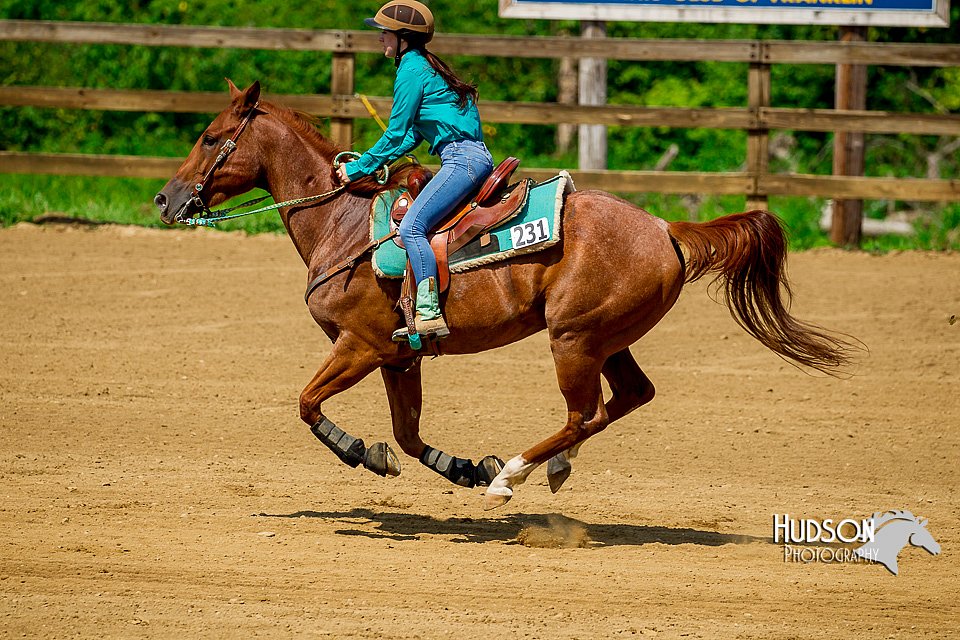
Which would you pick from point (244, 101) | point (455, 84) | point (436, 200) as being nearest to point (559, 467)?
point (436, 200)

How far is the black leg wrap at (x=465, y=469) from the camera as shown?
680cm

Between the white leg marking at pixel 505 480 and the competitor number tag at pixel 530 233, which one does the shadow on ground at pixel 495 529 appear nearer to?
the white leg marking at pixel 505 480

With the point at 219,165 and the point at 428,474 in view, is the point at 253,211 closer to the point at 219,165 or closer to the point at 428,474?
the point at 219,165

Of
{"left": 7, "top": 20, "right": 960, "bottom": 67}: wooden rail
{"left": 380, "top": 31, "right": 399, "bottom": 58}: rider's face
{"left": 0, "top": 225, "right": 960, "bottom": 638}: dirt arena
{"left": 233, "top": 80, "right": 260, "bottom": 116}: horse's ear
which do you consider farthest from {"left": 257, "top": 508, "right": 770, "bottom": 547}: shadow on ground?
{"left": 7, "top": 20, "right": 960, "bottom": 67}: wooden rail

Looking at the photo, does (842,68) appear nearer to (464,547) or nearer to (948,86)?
(948,86)

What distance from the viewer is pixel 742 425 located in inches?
356

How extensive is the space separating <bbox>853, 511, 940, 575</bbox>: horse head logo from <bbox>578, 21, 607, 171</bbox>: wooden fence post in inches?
314

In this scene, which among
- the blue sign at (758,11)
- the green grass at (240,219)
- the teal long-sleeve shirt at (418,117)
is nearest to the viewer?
the teal long-sleeve shirt at (418,117)

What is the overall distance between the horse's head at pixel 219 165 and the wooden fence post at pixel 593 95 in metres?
7.56

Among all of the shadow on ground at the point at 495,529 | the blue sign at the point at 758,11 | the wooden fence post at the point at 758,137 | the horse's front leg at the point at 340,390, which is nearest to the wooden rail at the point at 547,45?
the wooden fence post at the point at 758,137

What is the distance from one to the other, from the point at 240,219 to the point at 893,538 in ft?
30.3

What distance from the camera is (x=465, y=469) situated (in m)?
6.85

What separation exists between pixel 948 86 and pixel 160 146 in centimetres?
1210

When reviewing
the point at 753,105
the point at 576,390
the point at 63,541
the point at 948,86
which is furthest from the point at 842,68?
the point at 63,541
